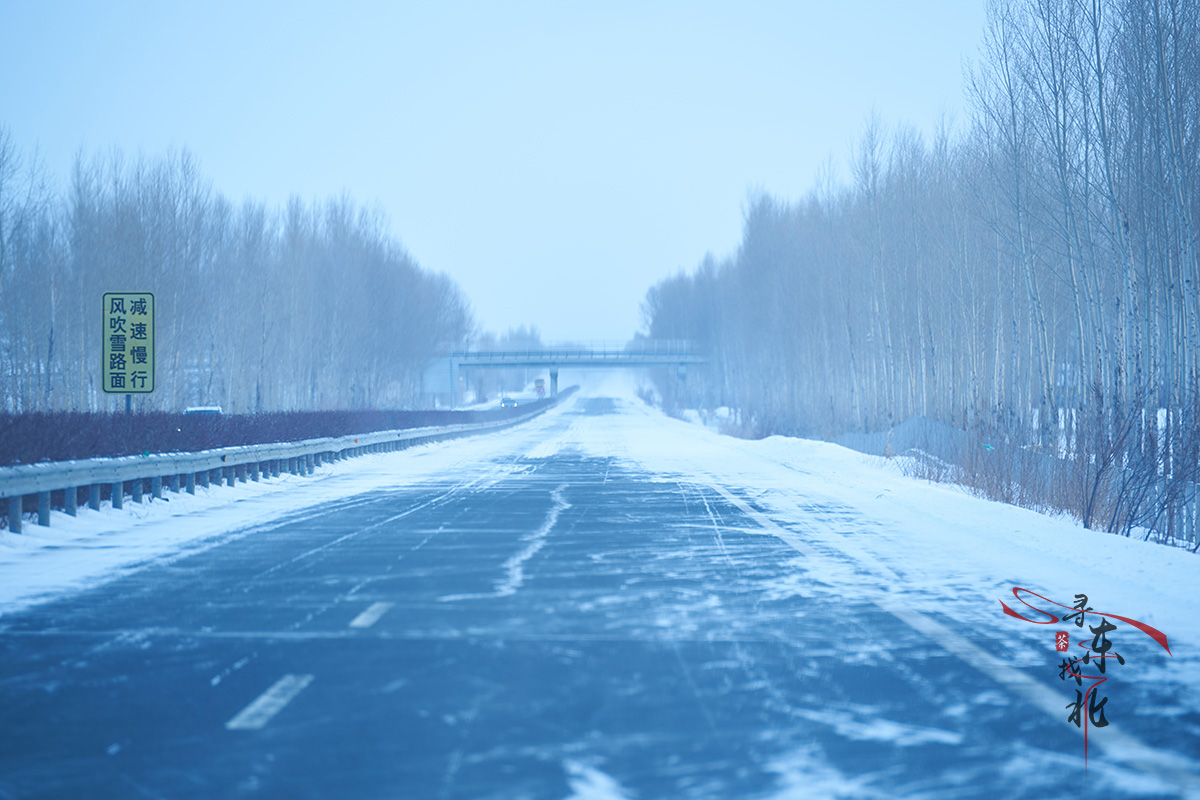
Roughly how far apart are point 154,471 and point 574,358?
98812mm

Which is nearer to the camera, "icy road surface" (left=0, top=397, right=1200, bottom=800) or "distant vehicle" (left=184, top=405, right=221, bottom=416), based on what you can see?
"icy road surface" (left=0, top=397, right=1200, bottom=800)

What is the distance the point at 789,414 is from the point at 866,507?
42842mm

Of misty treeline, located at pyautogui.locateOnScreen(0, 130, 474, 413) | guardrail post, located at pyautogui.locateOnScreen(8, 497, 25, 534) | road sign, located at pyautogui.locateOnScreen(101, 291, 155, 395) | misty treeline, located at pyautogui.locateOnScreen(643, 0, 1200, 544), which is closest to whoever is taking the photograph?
guardrail post, located at pyautogui.locateOnScreen(8, 497, 25, 534)

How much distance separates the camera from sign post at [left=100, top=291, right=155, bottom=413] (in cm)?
2028

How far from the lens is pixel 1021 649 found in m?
6.68

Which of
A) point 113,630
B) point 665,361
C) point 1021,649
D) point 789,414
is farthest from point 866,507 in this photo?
point 665,361

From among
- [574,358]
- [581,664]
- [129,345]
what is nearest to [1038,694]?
[581,664]

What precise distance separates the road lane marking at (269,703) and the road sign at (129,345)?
15895 millimetres

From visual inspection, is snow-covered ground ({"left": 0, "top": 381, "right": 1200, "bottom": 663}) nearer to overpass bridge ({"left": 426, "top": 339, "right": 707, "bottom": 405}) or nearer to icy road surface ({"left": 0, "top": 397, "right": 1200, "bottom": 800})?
icy road surface ({"left": 0, "top": 397, "right": 1200, "bottom": 800})

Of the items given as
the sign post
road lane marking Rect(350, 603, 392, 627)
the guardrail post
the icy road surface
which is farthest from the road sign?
road lane marking Rect(350, 603, 392, 627)

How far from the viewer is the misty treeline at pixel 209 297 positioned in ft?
163

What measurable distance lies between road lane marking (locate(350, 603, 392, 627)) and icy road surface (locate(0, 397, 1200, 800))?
0.15 feet
